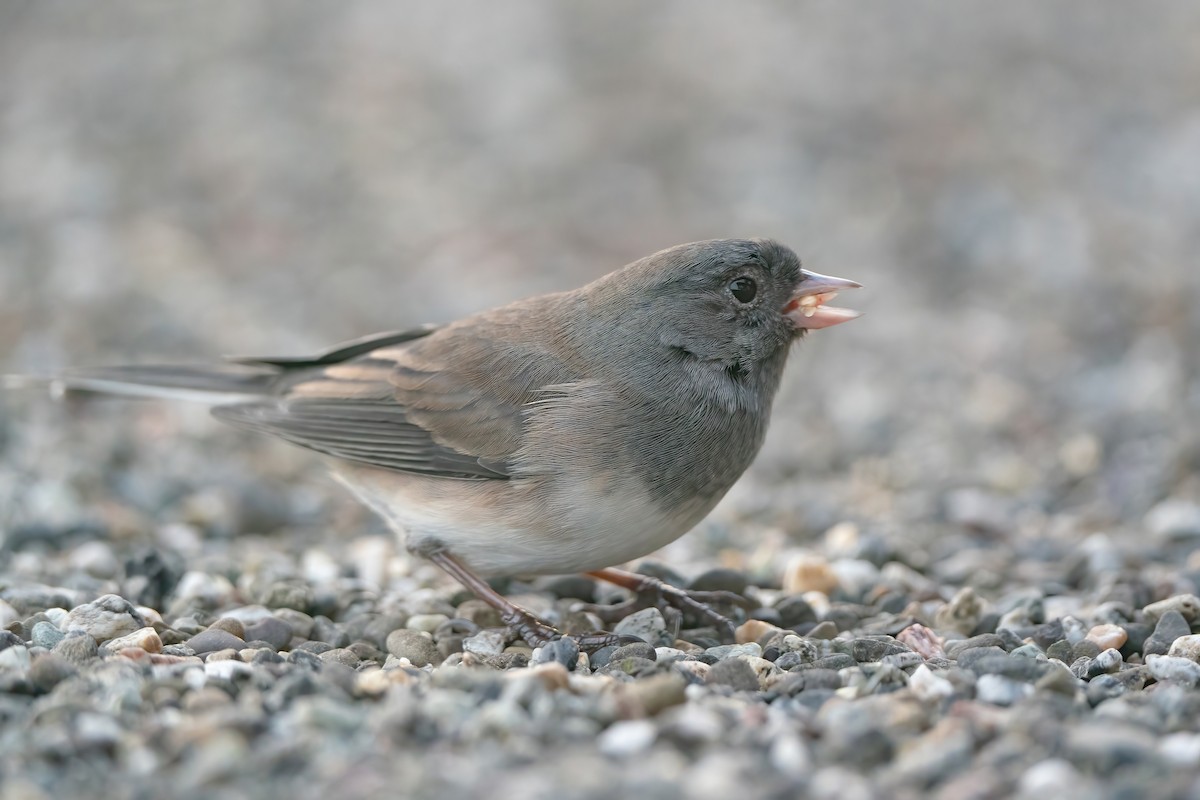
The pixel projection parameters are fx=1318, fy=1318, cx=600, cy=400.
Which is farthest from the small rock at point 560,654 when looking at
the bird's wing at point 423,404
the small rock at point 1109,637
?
the small rock at point 1109,637

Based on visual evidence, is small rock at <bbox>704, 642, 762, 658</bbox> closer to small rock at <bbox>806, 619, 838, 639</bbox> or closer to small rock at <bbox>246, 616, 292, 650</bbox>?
small rock at <bbox>806, 619, 838, 639</bbox>

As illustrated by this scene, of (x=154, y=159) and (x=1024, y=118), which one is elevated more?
(x=1024, y=118)

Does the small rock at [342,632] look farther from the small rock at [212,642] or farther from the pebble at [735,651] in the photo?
the pebble at [735,651]

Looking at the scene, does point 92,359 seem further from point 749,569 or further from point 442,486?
point 749,569

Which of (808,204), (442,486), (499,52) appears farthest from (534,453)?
(499,52)

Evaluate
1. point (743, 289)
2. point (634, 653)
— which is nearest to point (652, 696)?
point (634, 653)

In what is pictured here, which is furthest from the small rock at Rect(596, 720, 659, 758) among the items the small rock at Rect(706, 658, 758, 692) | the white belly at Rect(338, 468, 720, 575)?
the white belly at Rect(338, 468, 720, 575)
